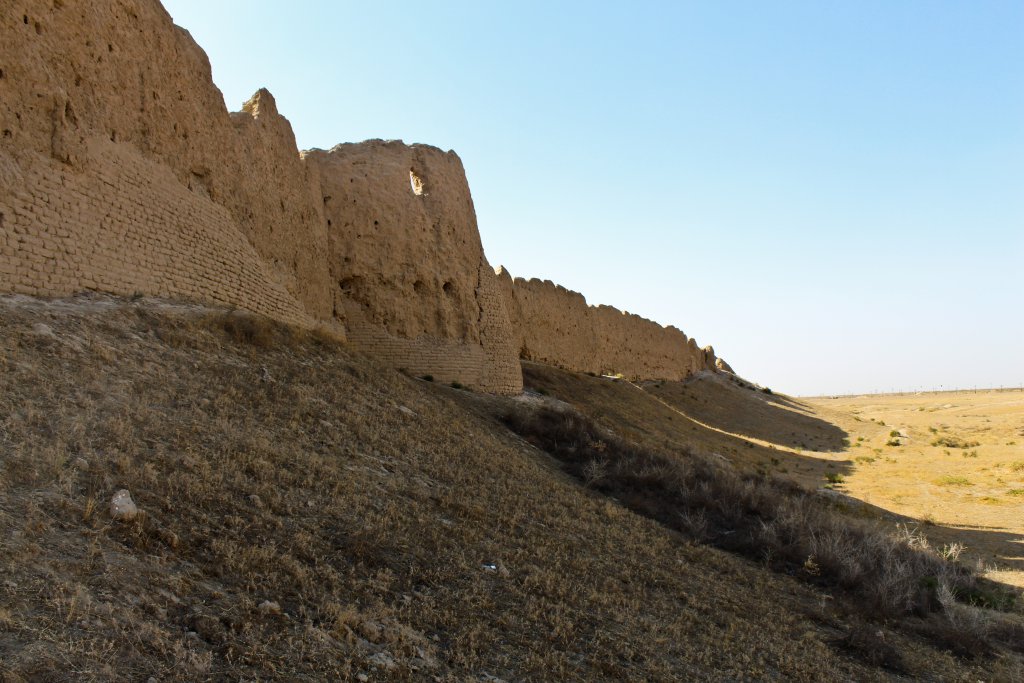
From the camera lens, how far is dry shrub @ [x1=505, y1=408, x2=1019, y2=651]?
8.05 metres

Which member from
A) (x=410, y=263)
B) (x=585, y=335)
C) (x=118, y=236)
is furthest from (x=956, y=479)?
(x=118, y=236)

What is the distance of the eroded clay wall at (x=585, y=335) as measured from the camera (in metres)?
23.7

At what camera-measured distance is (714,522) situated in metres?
9.91

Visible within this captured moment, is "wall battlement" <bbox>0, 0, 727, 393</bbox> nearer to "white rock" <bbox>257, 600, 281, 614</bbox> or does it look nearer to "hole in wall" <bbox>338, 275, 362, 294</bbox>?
"hole in wall" <bbox>338, 275, 362, 294</bbox>

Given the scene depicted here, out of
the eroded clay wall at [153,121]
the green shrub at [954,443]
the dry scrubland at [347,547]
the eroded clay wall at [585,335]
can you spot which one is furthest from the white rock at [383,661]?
the green shrub at [954,443]

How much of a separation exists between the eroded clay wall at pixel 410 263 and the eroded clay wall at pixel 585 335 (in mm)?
4963

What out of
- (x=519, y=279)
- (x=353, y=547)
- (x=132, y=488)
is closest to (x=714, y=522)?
(x=353, y=547)

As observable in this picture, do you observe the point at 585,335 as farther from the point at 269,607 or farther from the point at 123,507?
the point at 269,607

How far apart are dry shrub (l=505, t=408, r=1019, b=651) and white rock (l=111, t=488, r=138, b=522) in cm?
624

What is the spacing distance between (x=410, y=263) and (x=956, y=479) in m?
17.9

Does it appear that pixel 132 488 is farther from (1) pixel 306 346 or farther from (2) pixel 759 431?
(2) pixel 759 431

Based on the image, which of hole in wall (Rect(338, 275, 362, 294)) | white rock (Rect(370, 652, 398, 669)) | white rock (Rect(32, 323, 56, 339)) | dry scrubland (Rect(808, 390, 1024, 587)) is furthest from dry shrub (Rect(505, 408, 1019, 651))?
white rock (Rect(32, 323, 56, 339))

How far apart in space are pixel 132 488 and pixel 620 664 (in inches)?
144

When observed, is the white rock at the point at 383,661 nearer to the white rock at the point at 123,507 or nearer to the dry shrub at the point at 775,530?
the white rock at the point at 123,507
